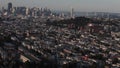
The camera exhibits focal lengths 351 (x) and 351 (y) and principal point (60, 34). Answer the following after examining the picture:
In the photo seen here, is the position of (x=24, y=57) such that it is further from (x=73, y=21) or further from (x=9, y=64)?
(x=73, y=21)

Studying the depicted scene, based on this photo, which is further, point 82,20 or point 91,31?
point 82,20

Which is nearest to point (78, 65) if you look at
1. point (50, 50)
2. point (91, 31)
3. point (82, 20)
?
point (50, 50)

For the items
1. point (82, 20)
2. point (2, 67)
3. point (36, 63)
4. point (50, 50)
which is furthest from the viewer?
point (82, 20)

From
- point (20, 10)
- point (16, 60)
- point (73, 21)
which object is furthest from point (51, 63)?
point (20, 10)

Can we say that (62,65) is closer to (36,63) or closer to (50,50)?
(36,63)

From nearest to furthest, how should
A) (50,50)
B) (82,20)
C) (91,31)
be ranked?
(50,50) < (91,31) < (82,20)

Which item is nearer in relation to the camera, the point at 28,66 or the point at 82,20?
the point at 28,66

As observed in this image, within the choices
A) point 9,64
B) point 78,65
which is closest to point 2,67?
point 9,64

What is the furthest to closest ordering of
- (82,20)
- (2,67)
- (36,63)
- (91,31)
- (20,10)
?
(20,10), (82,20), (91,31), (36,63), (2,67)

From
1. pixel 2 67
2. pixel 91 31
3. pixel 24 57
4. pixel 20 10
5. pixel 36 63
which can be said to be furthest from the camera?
pixel 20 10
